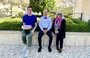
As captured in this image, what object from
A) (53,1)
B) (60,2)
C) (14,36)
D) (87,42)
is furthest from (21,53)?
(60,2)

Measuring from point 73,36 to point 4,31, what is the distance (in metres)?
2.45

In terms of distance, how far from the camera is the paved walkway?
873cm

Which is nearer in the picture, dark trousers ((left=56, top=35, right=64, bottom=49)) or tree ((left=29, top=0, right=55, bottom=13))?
dark trousers ((left=56, top=35, right=64, bottom=49))

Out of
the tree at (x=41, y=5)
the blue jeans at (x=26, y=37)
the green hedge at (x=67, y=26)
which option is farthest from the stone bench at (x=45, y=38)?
the tree at (x=41, y=5)

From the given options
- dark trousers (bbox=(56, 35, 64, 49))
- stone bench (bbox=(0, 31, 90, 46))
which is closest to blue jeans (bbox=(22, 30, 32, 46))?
stone bench (bbox=(0, 31, 90, 46))

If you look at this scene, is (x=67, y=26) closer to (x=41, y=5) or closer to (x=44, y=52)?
(x=44, y=52)

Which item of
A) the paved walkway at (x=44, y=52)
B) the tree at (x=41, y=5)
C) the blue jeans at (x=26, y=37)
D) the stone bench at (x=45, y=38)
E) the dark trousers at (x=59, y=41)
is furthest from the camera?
the tree at (x=41, y=5)

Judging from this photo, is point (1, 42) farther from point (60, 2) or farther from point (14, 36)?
point (60, 2)

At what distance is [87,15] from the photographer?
42.3ft

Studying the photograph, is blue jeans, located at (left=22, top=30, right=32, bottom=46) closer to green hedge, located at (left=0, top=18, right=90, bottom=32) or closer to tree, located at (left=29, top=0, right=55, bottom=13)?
green hedge, located at (left=0, top=18, right=90, bottom=32)

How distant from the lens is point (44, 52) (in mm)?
9031

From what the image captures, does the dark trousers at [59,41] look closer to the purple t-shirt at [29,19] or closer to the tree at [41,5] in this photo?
the purple t-shirt at [29,19]

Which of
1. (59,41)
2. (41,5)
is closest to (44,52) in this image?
(59,41)

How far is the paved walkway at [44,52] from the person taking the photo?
28.7 feet
